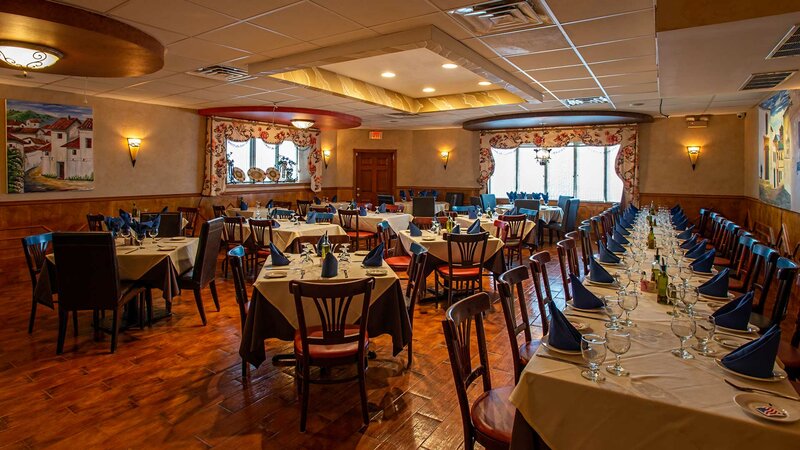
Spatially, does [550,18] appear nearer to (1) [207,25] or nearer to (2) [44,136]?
(1) [207,25]

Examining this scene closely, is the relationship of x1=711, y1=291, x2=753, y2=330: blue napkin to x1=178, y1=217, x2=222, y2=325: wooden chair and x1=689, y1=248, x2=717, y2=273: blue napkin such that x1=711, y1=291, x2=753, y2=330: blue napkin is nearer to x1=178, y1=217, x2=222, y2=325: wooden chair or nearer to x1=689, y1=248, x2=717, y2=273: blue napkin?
x1=689, y1=248, x2=717, y2=273: blue napkin

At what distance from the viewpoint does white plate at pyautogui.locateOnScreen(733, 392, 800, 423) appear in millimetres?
1478

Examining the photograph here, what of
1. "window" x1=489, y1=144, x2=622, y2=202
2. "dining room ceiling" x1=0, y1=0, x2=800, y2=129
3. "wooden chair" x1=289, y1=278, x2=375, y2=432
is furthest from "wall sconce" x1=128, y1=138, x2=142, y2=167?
"window" x1=489, y1=144, x2=622, y2=202

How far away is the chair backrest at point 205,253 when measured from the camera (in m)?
4.71

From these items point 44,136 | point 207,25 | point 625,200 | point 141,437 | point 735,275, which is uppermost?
point 207,25

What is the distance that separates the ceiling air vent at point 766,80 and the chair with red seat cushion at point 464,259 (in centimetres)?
347

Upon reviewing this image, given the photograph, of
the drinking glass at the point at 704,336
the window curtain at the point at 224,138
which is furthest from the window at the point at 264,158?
the drinking glass at the point at 704,336

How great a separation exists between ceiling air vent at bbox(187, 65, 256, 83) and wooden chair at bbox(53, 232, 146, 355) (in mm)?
2923

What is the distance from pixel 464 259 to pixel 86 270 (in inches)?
144

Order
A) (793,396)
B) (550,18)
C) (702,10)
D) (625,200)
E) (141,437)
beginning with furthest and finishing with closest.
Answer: (625,200)
(550,18)
(702,10)
(141,437)
(793,396)

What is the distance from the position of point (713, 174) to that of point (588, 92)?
4799 mm

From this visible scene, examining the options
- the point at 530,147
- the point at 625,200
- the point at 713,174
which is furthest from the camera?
the point at 530,147

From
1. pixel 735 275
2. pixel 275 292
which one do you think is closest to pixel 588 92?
pixel 735 275

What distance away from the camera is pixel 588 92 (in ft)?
25.3
